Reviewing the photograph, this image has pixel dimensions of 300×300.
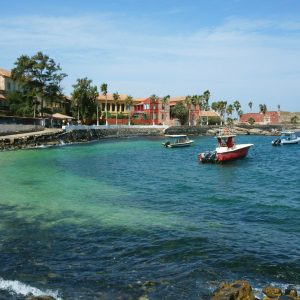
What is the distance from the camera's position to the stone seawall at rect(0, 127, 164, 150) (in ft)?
198

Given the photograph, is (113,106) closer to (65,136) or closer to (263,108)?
(65,136)

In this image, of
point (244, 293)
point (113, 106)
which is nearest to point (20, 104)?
point (113, 106)

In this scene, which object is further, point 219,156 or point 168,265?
point 219,156

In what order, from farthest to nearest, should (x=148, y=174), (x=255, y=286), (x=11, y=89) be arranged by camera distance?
(x=11, y=89), (x=148, y=174), (x=255, y=286)

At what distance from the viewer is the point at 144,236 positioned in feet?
49.9

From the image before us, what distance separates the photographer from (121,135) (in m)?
103

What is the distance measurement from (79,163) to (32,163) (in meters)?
4.86

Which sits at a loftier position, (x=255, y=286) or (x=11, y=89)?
(x=11, y=89)

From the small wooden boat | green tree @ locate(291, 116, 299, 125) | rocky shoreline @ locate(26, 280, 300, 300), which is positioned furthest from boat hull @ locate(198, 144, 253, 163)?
green tree @ locate(291, 116, 299, 125)

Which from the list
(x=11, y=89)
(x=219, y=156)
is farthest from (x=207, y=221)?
(x=11, y=89)

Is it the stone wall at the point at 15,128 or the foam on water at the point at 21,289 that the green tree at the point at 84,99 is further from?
the foam on water at the point at 21,289

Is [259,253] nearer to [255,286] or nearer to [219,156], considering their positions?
[255,286]

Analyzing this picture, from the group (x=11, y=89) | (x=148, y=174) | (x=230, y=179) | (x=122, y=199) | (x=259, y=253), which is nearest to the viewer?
(x=259, y=253)

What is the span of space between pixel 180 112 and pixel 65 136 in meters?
58.1
